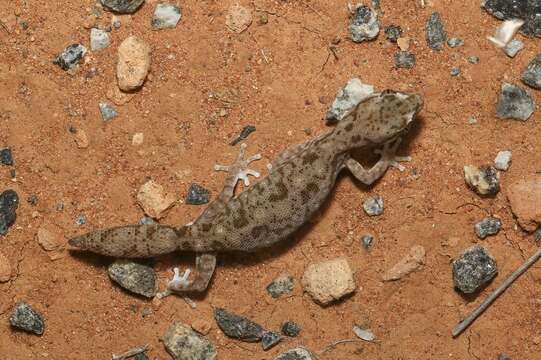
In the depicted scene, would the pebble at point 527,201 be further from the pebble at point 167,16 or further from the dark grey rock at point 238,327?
the pebble at point 167,16

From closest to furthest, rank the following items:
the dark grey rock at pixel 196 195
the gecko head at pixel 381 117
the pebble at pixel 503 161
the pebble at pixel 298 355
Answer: the gecko head at pixel 381 117
the pebble at pixel 503 161
the pebble at pixel 298 355
the dark grey rock at pixel 196 195

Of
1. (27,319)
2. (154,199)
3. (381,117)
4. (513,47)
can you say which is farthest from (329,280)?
(27,319)

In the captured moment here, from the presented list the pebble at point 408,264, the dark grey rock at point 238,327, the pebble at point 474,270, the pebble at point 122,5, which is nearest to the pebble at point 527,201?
the pebble at point 474,270

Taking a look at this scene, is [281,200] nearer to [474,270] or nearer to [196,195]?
[196,195]

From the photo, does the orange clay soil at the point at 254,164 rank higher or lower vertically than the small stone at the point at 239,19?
lower

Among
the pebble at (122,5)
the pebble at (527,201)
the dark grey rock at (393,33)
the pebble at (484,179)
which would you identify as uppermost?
the pebble at (122,5)

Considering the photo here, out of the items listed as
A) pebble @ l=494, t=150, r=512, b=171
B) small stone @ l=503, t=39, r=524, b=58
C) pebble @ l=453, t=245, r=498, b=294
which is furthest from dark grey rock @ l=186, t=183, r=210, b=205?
small stone @ l=503, t=39, r=524, b=58
